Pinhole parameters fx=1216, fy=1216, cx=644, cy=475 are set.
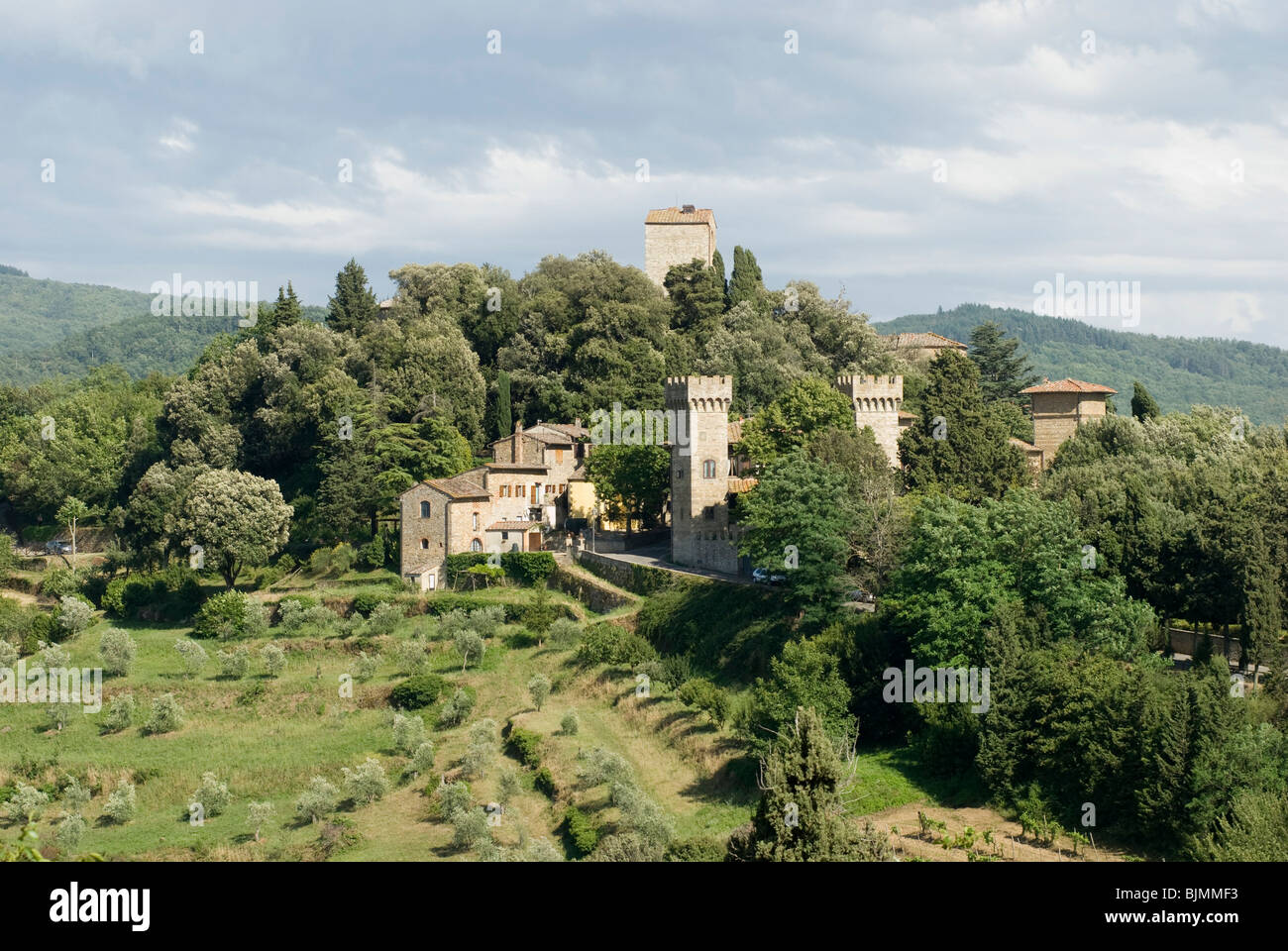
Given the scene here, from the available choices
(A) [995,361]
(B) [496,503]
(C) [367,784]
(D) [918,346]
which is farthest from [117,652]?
(D) [918,346]

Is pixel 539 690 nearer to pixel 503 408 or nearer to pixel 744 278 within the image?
pixel 503 408

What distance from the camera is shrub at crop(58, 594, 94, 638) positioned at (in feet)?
180

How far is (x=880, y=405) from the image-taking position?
52625 mm

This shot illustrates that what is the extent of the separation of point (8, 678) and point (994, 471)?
133 ft

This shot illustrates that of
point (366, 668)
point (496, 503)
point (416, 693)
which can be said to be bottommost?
point (416, 693)

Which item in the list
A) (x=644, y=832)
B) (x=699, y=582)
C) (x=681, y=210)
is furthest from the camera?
(x=681, y=210)

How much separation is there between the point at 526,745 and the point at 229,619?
2099 cm

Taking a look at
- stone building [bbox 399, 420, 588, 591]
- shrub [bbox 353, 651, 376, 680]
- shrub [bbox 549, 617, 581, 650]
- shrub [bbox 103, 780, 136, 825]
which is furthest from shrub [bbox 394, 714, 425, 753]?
stone building [bbox 399, 420, 588, 591]

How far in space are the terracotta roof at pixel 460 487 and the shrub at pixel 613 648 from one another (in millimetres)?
13888

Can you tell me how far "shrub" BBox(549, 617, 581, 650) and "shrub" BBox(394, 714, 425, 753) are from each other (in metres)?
8.13

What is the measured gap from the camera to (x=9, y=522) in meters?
79.3

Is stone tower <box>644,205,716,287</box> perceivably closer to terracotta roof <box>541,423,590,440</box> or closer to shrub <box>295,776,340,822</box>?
terracotta roof <box>541,423,590,440</box>
